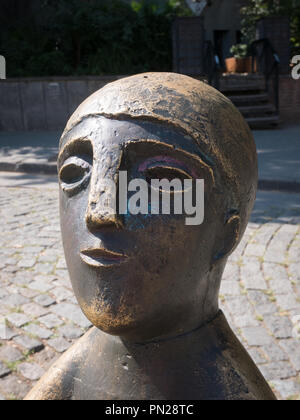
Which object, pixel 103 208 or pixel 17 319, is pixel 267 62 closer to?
pixel 17 319

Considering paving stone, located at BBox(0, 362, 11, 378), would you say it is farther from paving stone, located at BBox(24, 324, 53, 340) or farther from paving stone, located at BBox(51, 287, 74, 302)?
paving stone, located at BBox(51, 287, 74, 302)

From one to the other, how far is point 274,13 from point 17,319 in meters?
15.6

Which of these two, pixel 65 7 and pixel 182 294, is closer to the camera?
pixel 182 294

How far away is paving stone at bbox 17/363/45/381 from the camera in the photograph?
2.84 m

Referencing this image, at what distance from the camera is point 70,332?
10.9ft

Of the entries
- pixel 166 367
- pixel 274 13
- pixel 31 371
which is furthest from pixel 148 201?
pixel 274 13

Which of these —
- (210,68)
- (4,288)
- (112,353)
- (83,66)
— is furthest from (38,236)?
(83,66)

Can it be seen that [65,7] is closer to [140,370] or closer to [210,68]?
[210,68]

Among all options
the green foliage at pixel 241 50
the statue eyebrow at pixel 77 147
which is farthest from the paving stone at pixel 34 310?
the green foliage at pixel 241 50

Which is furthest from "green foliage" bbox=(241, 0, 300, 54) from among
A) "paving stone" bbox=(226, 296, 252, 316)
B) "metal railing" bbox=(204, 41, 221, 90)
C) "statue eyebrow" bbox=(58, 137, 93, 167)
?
"statue eyebrow" bbox=(58, 137, 93, 167)

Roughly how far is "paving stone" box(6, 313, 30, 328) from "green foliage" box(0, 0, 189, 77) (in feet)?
39.2

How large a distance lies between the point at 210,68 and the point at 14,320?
38.6 ft

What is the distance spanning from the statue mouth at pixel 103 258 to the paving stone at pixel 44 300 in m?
2.34
